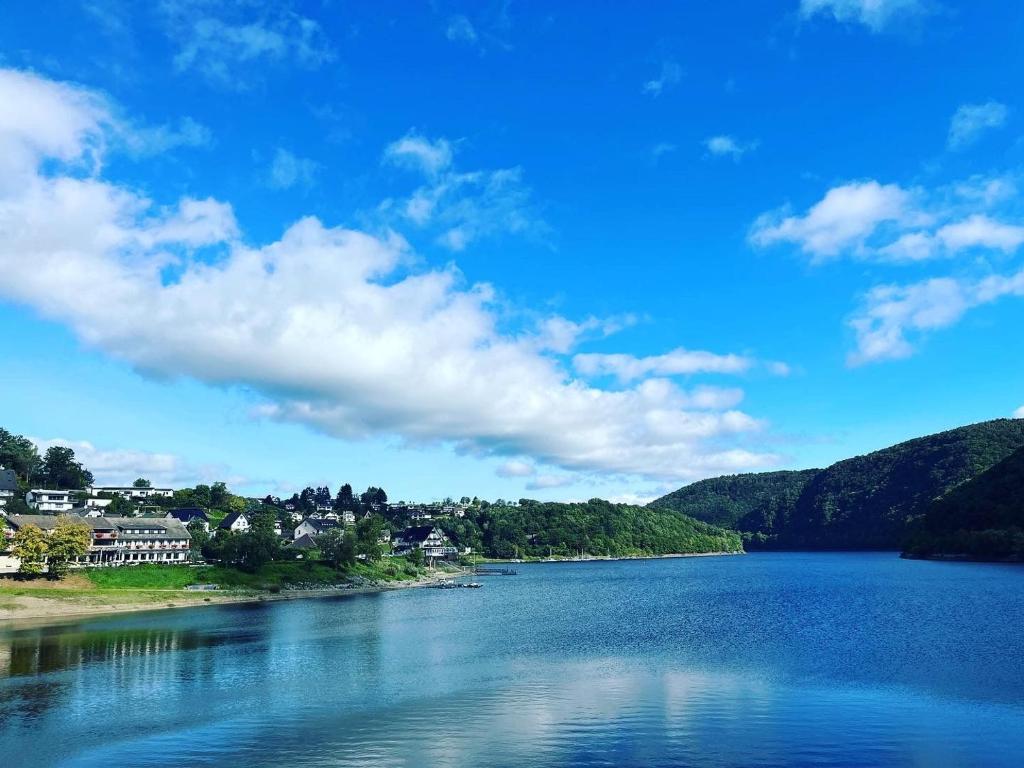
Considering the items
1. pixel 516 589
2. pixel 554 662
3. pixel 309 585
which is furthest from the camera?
pixel 516 589

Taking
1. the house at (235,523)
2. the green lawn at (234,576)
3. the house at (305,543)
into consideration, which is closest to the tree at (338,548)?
the green lawn at (234,576)

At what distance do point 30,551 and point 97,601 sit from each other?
11609 millimetres

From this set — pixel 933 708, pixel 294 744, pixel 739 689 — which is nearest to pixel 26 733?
pixel 294 744

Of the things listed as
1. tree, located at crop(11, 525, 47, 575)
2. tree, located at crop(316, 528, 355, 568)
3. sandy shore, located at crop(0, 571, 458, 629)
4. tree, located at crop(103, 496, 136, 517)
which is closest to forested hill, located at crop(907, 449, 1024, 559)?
tree, located at crop(316, 528, 355, 568)

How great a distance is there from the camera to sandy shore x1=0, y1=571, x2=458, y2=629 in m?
77.8

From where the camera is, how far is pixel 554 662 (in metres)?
50.4

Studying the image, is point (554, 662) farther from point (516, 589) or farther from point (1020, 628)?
point (516, 589)

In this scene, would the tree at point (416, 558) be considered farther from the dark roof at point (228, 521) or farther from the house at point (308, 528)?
the dark roof at point (228, 521)

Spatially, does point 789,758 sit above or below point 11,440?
below

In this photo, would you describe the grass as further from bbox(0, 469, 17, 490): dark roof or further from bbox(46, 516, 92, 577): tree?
bbox(0, 469, 17, 490): dark roof

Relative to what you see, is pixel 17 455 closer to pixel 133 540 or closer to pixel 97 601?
pixel 133 540

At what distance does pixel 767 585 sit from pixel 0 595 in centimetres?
11287

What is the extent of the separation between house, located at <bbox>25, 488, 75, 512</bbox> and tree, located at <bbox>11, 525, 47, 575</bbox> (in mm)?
90449

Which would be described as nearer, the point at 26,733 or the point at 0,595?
the point at 26,733
